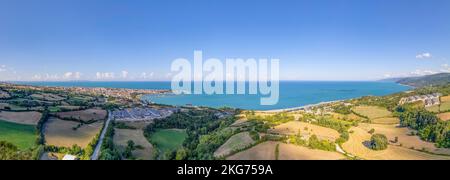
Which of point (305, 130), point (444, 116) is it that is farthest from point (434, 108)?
point (305, 130)

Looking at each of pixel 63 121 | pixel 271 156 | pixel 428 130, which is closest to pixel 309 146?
pixel 271 156

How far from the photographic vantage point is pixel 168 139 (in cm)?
3412

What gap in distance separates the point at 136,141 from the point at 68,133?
8451 millimetres

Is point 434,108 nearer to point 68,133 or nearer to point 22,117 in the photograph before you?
point 68,133

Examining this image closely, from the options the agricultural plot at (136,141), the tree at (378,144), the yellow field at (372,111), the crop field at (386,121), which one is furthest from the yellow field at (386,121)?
the agricultural plot at (136,141)

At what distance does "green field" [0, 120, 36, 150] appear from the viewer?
91.6 ft

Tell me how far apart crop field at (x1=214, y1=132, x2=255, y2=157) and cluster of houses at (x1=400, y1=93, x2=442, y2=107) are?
144ft

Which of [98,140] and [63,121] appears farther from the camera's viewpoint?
[63,121]

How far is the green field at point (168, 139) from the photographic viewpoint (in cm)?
3062

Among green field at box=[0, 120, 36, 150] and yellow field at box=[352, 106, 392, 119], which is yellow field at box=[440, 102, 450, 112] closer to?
yellow field at box=[352, 106, 392, 119]

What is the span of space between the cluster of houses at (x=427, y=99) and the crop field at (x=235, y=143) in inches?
1733
